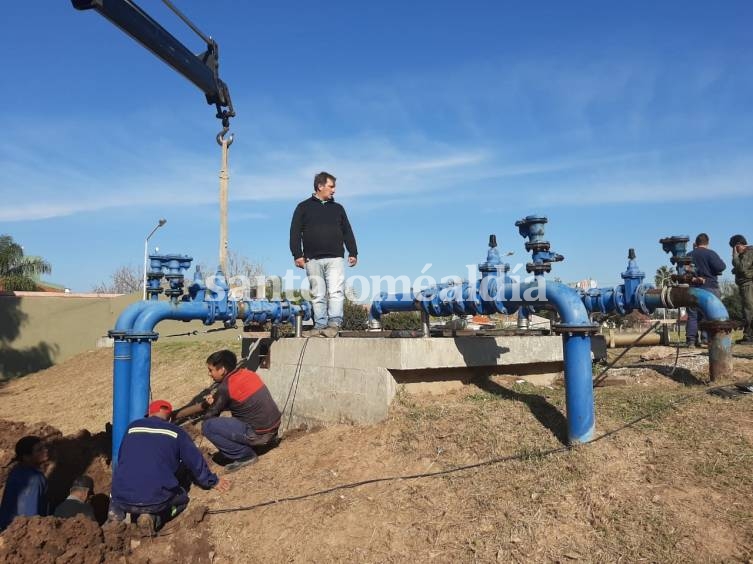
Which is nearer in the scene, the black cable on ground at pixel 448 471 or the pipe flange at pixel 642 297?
the black cable on ground at pixel 448 471

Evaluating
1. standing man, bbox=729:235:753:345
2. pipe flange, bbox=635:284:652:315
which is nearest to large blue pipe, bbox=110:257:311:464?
pipe flange, bbox=635:284:652:315

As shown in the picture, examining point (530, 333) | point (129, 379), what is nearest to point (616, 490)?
point (530, 333)

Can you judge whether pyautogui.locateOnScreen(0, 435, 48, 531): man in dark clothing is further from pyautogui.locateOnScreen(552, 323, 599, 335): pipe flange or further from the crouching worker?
pyautogui.locateOnScreen(552, 323, 599, 335): pipe flange

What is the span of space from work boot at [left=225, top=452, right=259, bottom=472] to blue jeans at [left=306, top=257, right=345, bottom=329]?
6.23 ft

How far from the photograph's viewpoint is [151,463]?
16.7 ft

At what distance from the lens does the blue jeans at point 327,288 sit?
729cm

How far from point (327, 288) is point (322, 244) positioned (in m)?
0.56

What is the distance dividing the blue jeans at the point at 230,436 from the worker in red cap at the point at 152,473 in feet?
2.48

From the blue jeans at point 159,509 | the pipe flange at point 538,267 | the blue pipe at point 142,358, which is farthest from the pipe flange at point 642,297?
the blue pipe at point 142,358

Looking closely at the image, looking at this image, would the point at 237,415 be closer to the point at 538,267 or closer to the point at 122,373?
the point at 122,373

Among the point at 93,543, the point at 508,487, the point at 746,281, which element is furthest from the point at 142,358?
the point at 746,281

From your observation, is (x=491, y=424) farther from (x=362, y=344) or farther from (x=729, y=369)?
(x=729, y=369)

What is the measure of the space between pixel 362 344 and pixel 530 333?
7.49ft

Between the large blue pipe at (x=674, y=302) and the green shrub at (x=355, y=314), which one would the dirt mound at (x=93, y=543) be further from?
the green shrub at (x=355, y=314)
